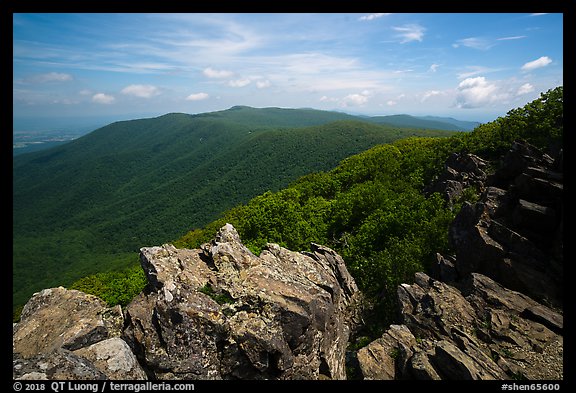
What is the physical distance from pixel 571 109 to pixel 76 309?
20569 mm

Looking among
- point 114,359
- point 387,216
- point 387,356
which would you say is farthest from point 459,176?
point 114,359

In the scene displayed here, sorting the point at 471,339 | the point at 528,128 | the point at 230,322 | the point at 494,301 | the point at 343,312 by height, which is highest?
the point at 528,128

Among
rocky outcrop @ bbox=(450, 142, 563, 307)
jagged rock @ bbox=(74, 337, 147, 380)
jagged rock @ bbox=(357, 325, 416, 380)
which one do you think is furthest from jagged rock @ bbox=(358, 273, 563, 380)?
jagged rock @ bbox=(74, 337, 147, 380)

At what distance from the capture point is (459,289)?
15320 millimetres

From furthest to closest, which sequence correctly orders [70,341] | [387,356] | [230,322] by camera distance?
[387,356], [230,322], [70,341]

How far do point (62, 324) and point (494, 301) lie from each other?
63.6ft

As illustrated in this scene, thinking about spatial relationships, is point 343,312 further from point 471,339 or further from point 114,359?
point 114,359

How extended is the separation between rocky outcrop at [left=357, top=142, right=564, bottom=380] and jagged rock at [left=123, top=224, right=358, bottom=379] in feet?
7.98

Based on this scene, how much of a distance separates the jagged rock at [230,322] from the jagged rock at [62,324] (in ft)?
4.36

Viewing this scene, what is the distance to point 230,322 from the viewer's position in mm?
11461

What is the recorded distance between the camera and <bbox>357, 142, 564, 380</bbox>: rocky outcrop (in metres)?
10.6

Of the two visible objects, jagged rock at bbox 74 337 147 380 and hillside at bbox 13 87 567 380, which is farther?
hillside at bbox 13 87 567 380

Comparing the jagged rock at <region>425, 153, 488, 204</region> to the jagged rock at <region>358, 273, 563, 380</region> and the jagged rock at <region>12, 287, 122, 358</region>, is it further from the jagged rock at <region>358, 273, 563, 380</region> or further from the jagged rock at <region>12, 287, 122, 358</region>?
the jagged rock at <region>12, 287, 122, 358</region>
